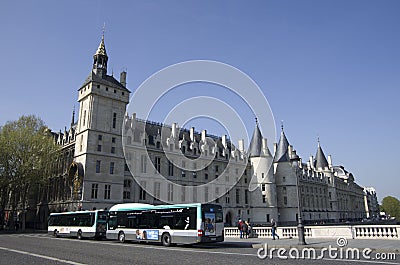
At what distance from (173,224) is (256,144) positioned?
5096 centimetres

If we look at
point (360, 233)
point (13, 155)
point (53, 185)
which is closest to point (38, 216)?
point (53, 185)

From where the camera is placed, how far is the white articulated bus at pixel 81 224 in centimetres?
2785

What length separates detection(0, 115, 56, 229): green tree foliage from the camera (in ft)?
136

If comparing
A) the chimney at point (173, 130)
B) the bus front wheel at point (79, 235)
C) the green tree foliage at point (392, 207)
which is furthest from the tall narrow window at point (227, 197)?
the green tree foliage at point (392, 207)

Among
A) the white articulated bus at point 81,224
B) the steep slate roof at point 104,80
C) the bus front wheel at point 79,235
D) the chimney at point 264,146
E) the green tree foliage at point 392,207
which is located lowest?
the bus front wheel at point 79,235

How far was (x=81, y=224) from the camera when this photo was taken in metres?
29.2

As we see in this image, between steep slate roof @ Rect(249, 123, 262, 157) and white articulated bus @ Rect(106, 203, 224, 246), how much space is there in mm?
47550

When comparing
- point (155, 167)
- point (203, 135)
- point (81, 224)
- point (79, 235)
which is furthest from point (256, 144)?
point (79, 235)

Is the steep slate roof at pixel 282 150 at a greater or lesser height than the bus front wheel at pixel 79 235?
greater

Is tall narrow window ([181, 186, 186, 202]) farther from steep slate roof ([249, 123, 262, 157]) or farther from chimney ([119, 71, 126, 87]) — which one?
chimney ([119, 71, 126, 87])

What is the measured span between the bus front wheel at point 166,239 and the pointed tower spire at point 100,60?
33249 mm

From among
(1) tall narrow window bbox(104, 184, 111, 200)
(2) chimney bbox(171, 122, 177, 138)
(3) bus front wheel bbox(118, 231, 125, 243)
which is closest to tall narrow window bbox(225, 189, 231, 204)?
(2) chimney bbox(171, 122, 177, 138)

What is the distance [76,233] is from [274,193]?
1838 inches

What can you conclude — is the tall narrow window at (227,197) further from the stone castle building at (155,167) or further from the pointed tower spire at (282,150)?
the pointed tower spire at (282,150)
